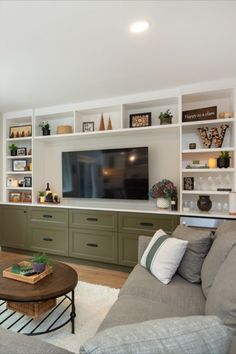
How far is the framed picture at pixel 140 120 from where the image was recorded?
3.34m

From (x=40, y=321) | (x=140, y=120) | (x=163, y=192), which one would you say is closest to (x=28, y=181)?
(x=140, y=120)

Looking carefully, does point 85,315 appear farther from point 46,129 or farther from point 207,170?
point 46,129

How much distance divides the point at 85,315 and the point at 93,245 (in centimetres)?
130

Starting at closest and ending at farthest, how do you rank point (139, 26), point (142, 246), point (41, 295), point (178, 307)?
point (178, 307), point (41, 295), point (139, 26), point (142, 246)

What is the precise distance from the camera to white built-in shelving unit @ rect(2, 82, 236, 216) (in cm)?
301

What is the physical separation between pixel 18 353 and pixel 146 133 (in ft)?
10.3

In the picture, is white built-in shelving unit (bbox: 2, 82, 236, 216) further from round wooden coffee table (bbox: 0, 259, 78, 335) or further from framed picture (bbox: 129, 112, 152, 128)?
round wooden coffee table (bbox: 0, 259, 78, 335)

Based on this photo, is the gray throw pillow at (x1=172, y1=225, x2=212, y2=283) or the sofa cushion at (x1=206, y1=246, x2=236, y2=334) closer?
the sofa cushion at (x1=206, y1=246, x2=236, y2=334)

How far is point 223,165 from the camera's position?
288 cm

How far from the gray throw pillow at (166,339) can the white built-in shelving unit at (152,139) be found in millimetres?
2293

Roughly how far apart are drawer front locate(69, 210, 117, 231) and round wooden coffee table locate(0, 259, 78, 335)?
1.14m

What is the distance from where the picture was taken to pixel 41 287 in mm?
1795

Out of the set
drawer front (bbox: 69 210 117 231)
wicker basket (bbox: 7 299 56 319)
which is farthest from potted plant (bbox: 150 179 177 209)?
wicker basket (bbox: 7 299 56 319)

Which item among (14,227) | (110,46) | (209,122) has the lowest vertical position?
(14,227)
